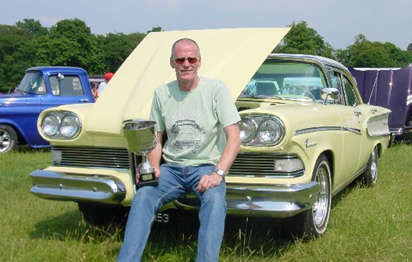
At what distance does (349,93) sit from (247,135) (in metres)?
2.61

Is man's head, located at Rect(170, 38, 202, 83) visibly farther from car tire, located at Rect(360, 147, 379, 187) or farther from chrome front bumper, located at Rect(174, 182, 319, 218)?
car tire, located at Rect(360, 147, 379, 187)

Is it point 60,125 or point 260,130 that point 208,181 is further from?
point 60,125

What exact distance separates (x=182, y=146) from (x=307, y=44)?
2219 inches

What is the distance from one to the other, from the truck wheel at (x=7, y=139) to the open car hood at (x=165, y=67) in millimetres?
5727

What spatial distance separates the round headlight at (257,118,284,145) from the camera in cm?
351

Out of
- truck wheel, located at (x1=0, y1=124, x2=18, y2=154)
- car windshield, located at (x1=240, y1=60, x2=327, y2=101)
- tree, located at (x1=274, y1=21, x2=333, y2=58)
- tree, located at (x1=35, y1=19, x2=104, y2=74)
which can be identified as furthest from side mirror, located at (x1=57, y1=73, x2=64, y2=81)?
tree, located at (x1=35, y1=19, x2=104, y2=74)

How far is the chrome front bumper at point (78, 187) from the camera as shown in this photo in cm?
369

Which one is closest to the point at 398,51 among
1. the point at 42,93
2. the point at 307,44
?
the point at 307,44

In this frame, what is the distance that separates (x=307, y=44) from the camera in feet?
190

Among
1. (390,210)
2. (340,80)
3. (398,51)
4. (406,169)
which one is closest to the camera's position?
(390,210)

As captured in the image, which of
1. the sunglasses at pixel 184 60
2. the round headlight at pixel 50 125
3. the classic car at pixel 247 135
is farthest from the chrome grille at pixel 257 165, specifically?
the round headlight at pixel 50 125

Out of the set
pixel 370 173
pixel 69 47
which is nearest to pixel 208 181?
pixel 370 173

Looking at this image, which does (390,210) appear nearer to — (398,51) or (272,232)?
(272,232)

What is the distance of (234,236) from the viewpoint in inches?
159
